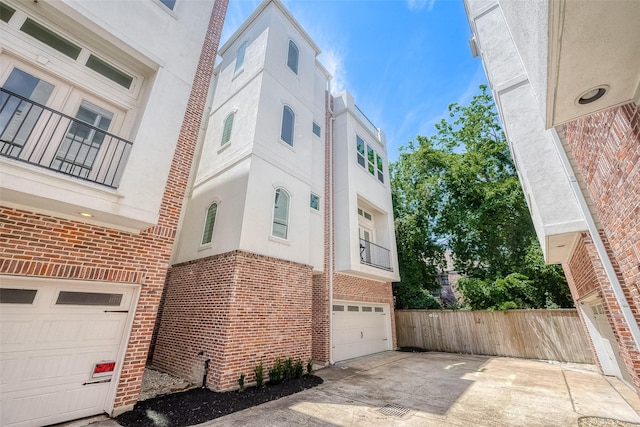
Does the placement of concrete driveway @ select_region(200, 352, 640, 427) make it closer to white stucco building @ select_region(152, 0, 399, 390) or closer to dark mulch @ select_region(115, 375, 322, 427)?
dark mulch @ select_region(115, 375, 322, 427)

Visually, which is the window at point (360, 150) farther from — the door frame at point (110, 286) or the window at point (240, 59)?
the door frame at point (110, 286)

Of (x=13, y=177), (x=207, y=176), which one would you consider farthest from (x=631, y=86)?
(x=207, y=176)

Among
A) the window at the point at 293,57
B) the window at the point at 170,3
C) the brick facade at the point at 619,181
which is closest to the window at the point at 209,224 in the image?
the window at the point at 170,3

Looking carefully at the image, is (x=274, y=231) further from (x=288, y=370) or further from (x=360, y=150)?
(x=360, y=150)

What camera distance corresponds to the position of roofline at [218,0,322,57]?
10.4 m

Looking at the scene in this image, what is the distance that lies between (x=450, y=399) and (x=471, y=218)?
1240cm

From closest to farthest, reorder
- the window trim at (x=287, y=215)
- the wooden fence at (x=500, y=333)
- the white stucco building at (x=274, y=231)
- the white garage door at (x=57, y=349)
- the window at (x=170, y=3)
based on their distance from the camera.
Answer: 1. the white garage door at (x=57, y=349)
2. the window at (x=170, y=3)
3. the white stucco building at (x=274, y=231)
4. the window trim at (x=287, y=215)
5. the wooden fence at (x=500, y=333)

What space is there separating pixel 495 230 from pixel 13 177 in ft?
62.9

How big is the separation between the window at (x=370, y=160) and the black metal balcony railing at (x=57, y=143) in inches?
391

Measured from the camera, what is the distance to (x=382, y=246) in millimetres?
13258

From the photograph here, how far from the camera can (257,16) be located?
10680 mm

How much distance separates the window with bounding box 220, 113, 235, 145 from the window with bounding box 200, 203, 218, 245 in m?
2.40

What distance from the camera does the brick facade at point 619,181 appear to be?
109 inches

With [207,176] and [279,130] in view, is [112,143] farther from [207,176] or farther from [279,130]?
[279,130]
